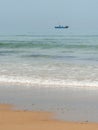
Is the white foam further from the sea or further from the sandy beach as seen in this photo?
the sandy beach

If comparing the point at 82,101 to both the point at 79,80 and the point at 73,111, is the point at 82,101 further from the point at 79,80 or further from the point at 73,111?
the point at 79,80

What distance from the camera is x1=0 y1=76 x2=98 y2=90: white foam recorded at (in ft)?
33.1

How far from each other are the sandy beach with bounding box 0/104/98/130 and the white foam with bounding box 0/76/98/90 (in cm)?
345

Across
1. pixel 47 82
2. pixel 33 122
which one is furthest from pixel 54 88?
pixel 33 122

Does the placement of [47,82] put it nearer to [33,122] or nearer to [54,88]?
[54,88]

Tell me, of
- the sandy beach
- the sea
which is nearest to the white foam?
the sea

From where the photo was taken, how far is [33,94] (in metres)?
8.81

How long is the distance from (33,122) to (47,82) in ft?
16.0

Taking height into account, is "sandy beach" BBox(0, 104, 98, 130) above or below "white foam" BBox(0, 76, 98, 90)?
above

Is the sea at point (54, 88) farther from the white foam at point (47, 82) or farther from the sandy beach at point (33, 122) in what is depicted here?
the sandy beach at point (33, 122)

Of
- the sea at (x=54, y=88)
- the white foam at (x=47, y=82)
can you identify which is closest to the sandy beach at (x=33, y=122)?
the sea at (x=54, y=88)

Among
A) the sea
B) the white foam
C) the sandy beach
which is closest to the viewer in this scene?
the sandy beach

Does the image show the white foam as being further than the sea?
Yes

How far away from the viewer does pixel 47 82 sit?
10.7 m
